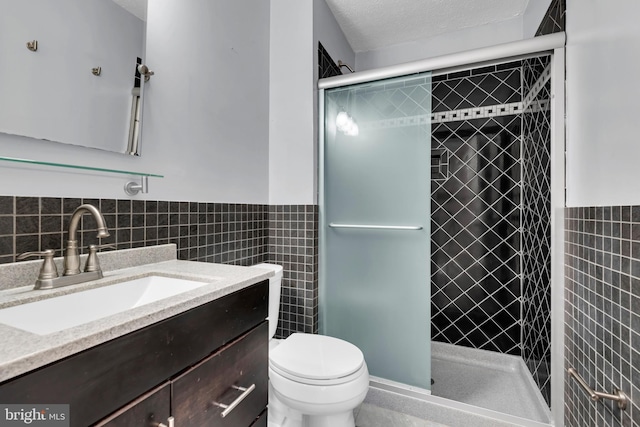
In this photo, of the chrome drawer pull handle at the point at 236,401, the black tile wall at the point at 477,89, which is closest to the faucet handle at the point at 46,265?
the chrome drawer pull handle at the point at 236,401

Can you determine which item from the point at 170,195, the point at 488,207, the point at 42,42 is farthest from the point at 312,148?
the point at 488,207

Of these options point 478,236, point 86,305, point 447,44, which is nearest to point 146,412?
point 86,305

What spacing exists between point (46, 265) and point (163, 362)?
49cm

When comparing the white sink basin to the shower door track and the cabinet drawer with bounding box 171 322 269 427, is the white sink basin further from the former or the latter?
the shower door track

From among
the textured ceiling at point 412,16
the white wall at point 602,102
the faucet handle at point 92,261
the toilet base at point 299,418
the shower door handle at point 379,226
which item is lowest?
the toilet base at point 299,418

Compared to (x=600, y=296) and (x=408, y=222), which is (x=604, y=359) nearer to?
(x=600, y=296)

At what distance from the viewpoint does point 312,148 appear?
6.13ft

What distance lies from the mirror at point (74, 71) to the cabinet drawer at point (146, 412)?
2.65 feet

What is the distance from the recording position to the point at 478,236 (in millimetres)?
2246

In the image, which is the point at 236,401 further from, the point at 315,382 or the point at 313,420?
the point at 313,420

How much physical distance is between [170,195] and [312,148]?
89cm

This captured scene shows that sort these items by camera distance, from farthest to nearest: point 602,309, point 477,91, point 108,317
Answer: point 477,91
point 602,309
point 108,317

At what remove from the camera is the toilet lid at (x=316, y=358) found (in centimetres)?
124

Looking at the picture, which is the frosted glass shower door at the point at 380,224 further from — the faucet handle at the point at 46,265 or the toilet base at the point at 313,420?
the faucet handle at the point at 46,265
